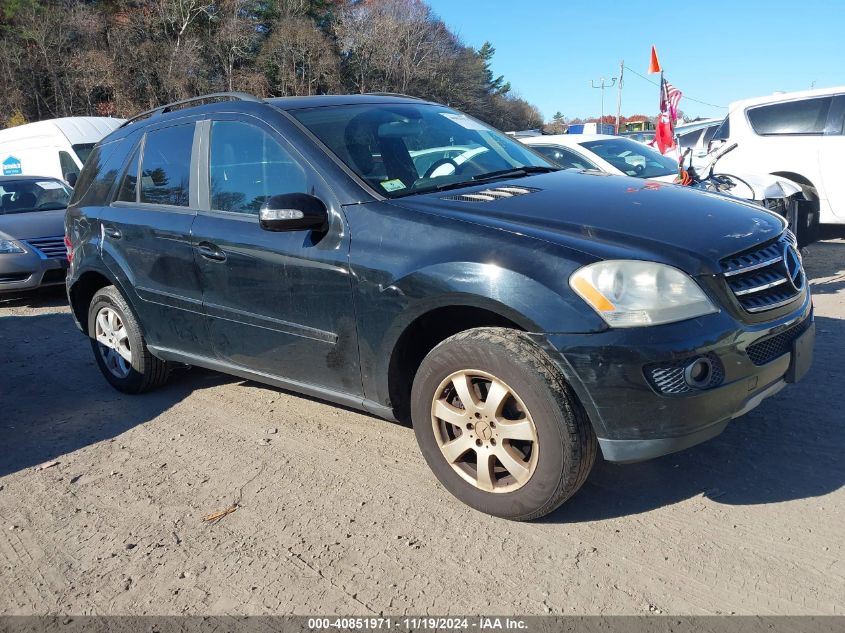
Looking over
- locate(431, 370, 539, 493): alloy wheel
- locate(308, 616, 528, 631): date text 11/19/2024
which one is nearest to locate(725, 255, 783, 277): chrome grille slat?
locate(431, 370, 539, 493): alloy wheel

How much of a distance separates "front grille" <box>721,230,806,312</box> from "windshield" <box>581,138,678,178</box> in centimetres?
528

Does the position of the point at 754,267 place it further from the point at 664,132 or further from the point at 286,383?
the point at 664,132

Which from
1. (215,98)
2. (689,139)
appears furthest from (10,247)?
(689,139)

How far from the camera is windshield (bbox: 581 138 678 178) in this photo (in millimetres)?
8414

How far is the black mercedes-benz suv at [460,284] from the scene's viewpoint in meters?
2.66

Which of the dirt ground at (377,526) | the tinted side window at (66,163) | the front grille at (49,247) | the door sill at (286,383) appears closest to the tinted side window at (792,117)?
the dirt ground at (377,526)

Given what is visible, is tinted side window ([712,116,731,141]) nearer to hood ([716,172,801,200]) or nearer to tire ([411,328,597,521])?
hood ([716,172,801,200])

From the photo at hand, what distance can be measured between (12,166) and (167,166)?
43.3 ft

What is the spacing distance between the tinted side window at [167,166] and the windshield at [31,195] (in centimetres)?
622

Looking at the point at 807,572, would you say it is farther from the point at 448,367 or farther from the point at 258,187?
the point at 258,187

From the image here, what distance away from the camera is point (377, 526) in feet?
10.1

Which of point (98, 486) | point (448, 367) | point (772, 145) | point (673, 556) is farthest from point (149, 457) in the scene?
point (772, 145)

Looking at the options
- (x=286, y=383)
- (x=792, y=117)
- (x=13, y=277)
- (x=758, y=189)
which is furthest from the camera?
(x=792, y=117)

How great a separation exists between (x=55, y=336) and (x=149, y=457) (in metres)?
3.68
